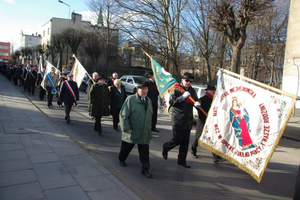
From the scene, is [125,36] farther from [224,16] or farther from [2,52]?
[2,52]

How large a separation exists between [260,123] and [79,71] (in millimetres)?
7593

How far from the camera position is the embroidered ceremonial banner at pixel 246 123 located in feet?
11.9

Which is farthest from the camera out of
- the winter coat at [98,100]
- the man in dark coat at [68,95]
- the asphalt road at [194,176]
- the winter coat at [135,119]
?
the man in dark coat at [68,95]

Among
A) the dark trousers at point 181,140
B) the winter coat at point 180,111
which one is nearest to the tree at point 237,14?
the winter coat at point 180,111

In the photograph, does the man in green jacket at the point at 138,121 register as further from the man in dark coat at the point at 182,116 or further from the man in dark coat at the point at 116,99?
the man in dark coat at the point at 116,99

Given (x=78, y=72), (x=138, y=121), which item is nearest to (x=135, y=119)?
(x=138, y=121)

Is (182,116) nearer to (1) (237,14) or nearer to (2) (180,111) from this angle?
(2) (180,111)

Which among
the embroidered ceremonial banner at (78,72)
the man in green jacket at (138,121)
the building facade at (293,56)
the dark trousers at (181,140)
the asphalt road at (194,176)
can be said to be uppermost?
the building facade at (293,56)

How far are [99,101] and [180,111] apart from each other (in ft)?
9.74

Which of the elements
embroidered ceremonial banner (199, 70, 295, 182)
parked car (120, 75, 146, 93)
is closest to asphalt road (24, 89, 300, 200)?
embroidered ceremonial banner (199, 70, 295, 182)

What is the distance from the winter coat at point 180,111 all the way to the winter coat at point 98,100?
8.91 feet

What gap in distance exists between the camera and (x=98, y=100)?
278 inches

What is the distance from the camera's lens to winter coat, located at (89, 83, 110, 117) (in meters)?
6.98

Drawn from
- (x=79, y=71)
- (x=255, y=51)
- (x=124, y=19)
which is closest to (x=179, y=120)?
(x=79, y=71)
